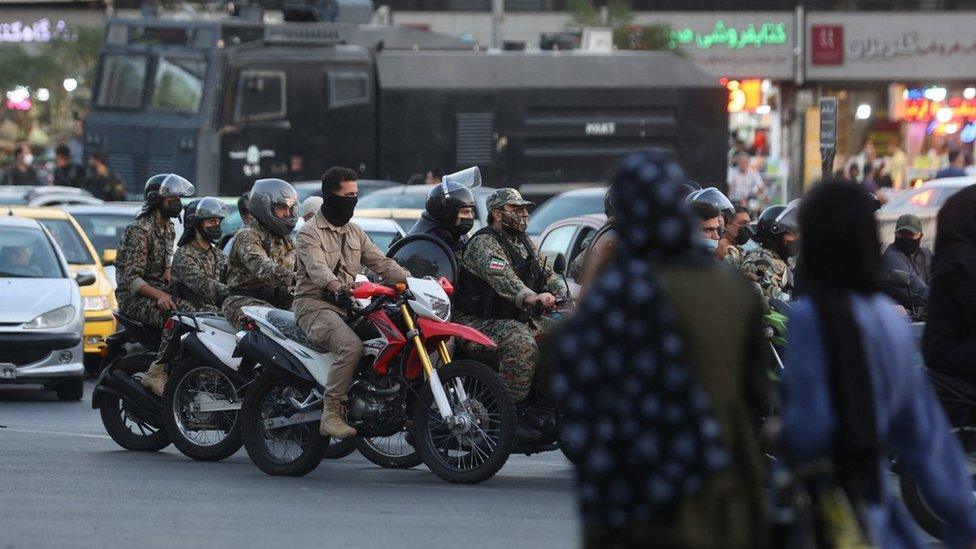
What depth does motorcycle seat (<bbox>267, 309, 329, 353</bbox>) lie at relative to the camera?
10.3 m

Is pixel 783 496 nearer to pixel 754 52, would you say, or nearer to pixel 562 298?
pixel 562 298

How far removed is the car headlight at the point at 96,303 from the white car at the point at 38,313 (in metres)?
1.31

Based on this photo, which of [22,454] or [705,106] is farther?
[705,106]

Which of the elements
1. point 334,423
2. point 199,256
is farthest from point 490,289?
point 199,256

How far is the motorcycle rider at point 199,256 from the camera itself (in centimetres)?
1156

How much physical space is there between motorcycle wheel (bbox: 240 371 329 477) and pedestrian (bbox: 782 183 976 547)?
6.00m

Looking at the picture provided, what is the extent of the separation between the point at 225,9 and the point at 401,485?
63.0ft

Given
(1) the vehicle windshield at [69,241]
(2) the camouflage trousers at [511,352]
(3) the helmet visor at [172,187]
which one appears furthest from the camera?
(1) the vehicle windshield at [69,241]

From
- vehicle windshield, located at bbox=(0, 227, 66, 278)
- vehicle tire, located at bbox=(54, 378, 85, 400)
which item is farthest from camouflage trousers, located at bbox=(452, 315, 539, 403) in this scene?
vehicle windshield, located at bbox=(0, 227, 66, 278)

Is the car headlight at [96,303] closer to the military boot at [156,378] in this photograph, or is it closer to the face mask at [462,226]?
the military boot at [156,378]

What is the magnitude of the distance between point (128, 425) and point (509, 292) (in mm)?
3123

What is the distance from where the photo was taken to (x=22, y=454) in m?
11.4

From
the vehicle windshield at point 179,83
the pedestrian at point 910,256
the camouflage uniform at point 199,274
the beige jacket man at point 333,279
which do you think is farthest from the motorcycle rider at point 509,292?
the vehicle windshield at point 179,83

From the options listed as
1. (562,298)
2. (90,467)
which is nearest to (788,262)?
(562,298)
